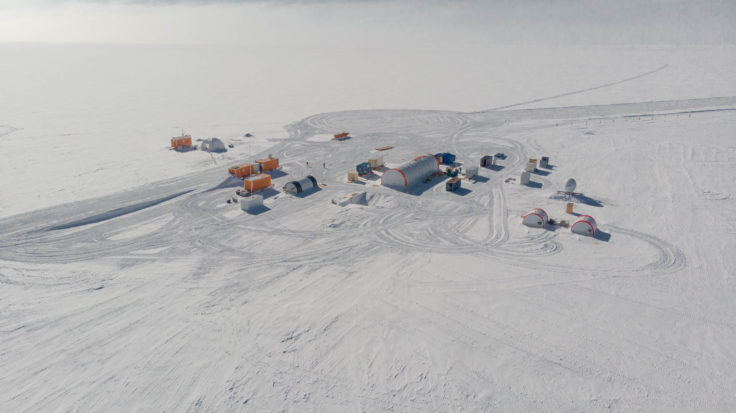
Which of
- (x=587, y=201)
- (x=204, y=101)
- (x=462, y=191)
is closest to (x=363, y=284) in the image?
(x=462, y=191)

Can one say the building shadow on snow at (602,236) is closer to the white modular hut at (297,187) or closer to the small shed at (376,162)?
the small shed at (376,162)

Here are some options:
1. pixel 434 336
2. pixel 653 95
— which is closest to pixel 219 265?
pixel 434 336

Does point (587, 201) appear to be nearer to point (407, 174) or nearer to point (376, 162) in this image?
point (407, 174)

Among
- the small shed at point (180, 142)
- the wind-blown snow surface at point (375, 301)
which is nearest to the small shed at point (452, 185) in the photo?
the wind-blown snow surface at point (375, 301)

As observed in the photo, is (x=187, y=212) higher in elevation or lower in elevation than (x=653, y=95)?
lower

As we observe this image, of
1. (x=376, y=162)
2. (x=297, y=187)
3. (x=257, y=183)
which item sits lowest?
(x=297, y=187)

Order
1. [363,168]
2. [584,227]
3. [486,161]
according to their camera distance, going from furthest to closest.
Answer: [486,161], [363,168], [584,227]

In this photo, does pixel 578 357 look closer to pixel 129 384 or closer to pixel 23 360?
pixel 129 384

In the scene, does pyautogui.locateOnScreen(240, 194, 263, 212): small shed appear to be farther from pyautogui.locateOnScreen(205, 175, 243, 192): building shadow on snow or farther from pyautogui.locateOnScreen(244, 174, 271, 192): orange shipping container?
pyautogui.locateOnScreen(205, 175, 243, 192): building shadow on snow

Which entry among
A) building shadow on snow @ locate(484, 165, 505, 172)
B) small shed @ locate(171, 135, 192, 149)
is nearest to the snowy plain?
building shadow on snow @ locate(484, 165, 505, 172)
